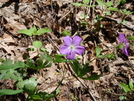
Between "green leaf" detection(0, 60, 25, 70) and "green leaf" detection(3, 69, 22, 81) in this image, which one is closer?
"green leaf" detection(0, 60, 25, 70)

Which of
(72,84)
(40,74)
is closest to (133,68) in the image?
(72,84)

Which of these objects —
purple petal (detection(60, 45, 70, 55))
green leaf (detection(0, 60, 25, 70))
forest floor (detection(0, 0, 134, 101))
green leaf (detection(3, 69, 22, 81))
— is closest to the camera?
green leaf (detection(0, 60, 25, 70))

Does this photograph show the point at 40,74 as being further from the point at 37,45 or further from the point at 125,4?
the point at 125,4

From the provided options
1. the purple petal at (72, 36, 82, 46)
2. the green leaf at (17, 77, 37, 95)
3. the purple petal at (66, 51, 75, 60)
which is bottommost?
the green leaf at (17, 77, 37, 95)

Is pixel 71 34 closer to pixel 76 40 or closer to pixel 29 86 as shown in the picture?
pixel 76 40

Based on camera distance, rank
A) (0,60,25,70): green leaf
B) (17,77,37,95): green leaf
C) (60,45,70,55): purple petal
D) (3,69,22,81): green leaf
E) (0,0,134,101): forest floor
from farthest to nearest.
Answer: (0,0,134,101): forest floor, (60,45,70,55): purple petal, (3,69,22,81): green leaf, (17,77,37,95): green leaf, (0,60,25,70): green leaf

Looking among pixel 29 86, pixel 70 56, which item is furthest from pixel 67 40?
pixel 29 86

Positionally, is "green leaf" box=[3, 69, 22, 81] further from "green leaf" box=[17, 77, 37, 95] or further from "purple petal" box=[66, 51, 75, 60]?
"purple petal" box=[66, 51, 75, 60]

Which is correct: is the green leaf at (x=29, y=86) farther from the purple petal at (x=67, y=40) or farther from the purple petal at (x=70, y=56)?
the purple petal at (x=67, y=40)

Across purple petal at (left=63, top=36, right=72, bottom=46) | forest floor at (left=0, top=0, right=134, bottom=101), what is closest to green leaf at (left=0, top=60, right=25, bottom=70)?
forest floor at (left=0, top=0, right=134, bottom=101)
